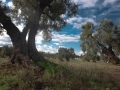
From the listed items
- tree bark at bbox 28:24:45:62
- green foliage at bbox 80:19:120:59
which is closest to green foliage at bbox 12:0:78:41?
tree bark at bbox 28:24:45:62

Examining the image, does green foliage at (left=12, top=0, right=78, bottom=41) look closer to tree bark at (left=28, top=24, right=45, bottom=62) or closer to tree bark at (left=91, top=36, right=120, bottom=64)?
tree bark at (left=28, top=24, right=45, bottom=62)

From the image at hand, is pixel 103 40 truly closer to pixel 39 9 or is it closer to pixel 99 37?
pixel 99 37

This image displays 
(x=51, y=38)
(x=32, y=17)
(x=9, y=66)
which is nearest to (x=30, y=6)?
(x=32, y=17)

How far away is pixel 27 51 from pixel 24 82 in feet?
17.4

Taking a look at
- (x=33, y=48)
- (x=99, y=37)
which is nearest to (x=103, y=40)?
(x=99, y=37)

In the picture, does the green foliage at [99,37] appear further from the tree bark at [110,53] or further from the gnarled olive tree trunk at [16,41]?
the gnarled olive tree trunk at [16,41]

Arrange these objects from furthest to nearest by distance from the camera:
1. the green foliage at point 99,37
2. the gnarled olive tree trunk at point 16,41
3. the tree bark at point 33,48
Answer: the green foliage at point 99,37 < the tree bark at point 33,48 < the gnarled olive tree trunk at point 16,41

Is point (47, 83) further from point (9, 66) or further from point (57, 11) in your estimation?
point (57, 11)

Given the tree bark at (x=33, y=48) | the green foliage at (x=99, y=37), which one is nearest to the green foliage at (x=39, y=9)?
the tree bark at (x=33, y=48)

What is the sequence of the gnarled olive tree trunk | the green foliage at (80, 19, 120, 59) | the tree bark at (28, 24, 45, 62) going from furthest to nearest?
the green foliage at (80, 19, 120, 59)
the tree bark at (28, 24, 45, 62)
the gnarled olive tree trunk

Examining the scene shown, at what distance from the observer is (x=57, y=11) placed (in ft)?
44.0

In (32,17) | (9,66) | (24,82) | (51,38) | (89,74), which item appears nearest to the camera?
(24,82)

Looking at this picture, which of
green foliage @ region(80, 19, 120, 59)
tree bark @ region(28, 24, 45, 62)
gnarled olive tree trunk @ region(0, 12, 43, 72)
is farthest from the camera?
green foliage @ region(80, 19, 120, 59)

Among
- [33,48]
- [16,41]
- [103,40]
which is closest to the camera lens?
[16,41]
